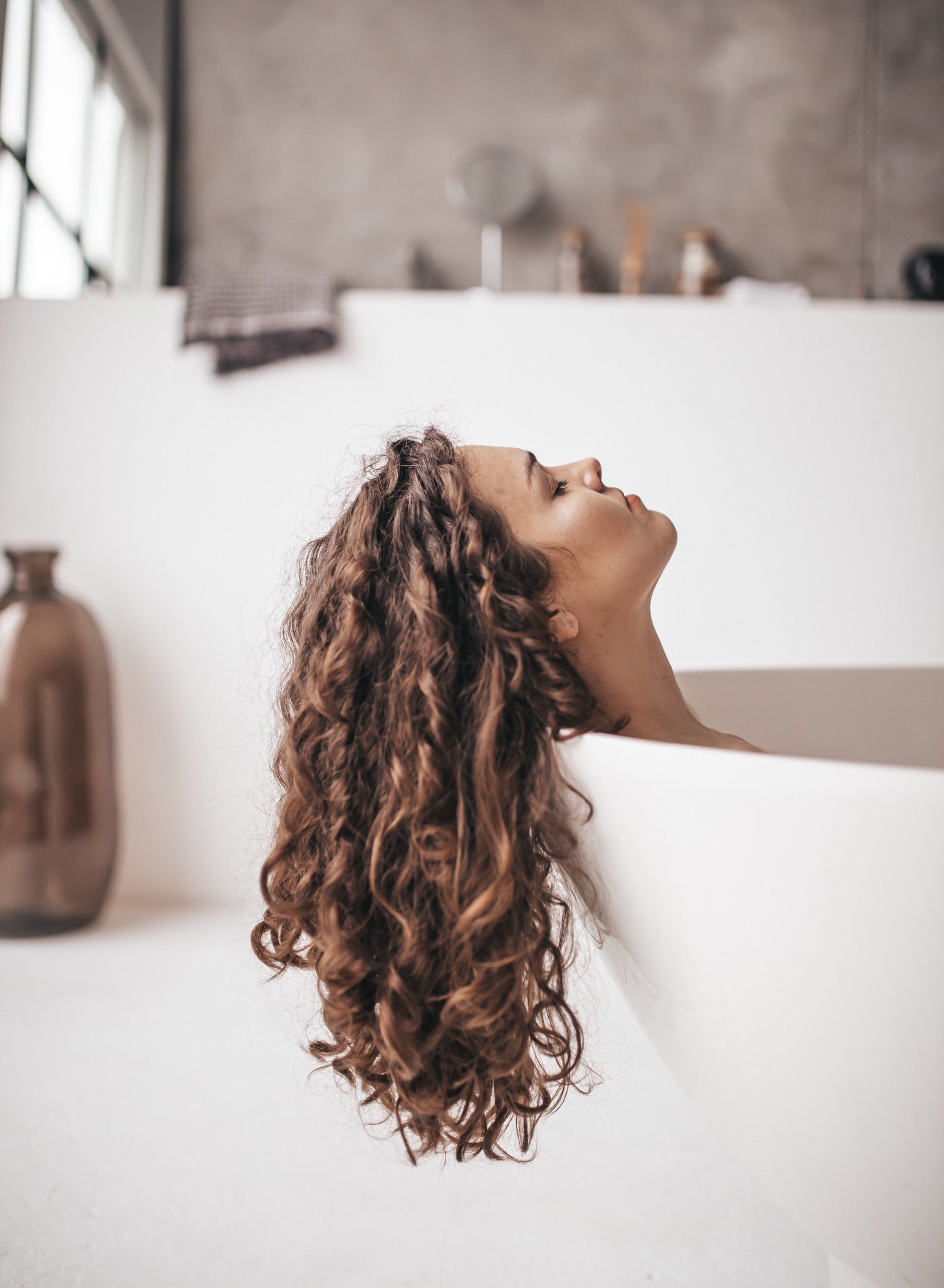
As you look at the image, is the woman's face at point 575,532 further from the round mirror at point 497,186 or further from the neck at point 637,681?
the round mirror at point 497,186

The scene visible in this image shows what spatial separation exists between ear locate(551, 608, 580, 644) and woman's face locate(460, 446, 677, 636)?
0.02m

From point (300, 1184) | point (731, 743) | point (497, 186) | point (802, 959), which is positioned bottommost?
point (300, 1184)

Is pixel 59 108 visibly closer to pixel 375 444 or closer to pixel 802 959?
pixel 375 444

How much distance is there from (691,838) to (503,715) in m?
0.16

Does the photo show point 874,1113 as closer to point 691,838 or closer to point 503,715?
point 691,838

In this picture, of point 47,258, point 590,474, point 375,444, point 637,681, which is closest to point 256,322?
point 375,444

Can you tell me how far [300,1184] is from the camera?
3.38 feet

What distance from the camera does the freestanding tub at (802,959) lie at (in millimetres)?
533

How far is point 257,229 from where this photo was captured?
319 centimetres

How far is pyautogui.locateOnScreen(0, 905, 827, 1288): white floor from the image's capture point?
0.89 m

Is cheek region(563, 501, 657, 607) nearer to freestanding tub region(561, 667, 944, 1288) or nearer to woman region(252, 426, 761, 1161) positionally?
woman region(252, 426, 761, 1161)

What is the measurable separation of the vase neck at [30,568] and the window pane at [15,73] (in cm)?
101

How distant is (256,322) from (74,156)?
1103 millimetres

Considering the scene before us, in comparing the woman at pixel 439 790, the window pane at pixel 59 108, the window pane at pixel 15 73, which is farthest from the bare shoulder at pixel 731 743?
the window pane at pixel 59 108
